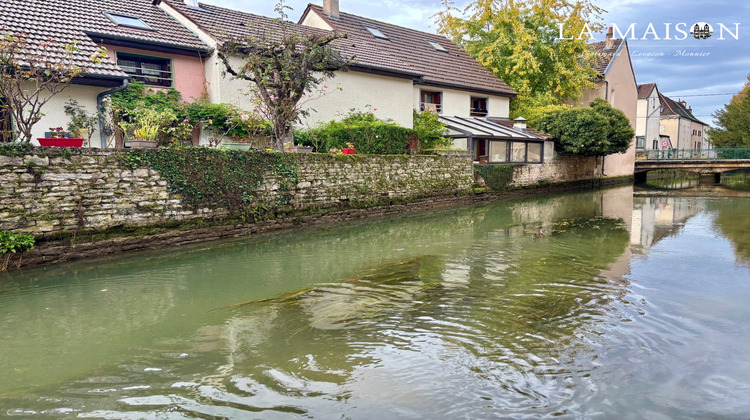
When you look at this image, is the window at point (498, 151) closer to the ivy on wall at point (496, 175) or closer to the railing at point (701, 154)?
the ivy on wall at point (496, 175)

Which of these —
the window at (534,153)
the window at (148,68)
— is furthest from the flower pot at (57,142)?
the window at (534,153)

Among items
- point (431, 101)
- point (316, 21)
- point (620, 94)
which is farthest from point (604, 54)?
point (316, 21)

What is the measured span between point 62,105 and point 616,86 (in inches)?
1276

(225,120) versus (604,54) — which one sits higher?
(604,54)

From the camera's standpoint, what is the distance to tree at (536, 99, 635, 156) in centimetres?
2473

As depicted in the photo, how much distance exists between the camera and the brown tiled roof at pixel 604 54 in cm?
3078

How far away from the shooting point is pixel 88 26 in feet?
43.5

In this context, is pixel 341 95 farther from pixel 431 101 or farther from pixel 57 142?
pixel 57 142

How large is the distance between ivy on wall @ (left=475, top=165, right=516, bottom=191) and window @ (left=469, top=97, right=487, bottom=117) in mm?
4591

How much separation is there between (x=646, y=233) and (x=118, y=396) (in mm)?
11774

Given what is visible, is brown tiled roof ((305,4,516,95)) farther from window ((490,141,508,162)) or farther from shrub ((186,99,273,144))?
shrub ((186,99,273,144))

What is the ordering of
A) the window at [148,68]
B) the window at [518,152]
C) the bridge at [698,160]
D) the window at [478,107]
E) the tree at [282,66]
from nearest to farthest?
the tree at [282,66], the window at [148,68], the window at [518,152], the window at [478,107], the bridge at [698,160]

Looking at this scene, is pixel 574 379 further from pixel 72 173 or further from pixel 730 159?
pixel 730 159

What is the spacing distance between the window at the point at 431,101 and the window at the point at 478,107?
2844mm
